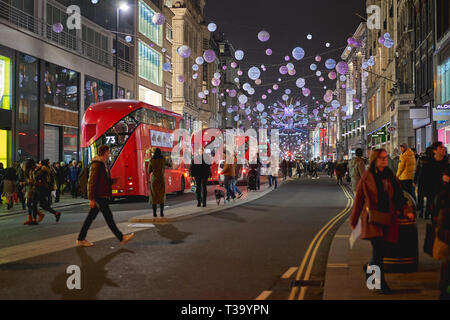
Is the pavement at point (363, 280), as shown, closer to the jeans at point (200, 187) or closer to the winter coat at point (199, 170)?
the winter coat at point (199, 170)

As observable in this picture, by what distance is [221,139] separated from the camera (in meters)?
33.6

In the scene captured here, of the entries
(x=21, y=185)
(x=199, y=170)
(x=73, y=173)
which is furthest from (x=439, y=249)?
(x=73, y=173)

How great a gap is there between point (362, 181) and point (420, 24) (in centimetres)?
3183

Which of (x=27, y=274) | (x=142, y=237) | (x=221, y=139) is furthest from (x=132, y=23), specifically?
(x=27, y=274)

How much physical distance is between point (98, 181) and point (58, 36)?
2311 centimetres

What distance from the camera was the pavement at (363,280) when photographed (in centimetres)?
584

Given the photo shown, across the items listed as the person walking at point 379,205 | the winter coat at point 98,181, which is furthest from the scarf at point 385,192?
the winter coat at point 98,181

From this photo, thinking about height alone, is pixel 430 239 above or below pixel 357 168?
below

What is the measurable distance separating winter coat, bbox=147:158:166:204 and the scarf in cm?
839

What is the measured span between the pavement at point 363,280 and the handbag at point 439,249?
48 centimetres

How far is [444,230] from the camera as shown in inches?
218

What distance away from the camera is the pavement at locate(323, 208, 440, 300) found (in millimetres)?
5844

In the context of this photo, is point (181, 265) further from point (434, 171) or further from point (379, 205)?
point (434, 171)

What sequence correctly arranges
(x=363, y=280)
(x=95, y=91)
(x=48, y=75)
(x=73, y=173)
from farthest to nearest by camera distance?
1. (x=95, y=91)
2. (x=48, y=75)
3. (x=73, y=173)
4. (x=363, y=280)
